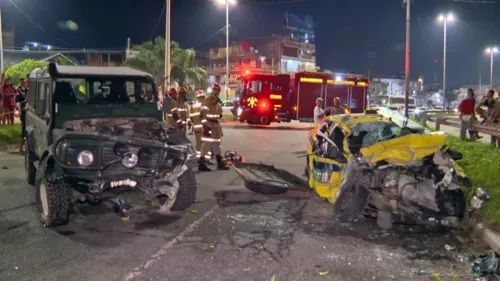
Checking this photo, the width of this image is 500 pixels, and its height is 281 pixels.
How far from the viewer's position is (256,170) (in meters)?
9.94

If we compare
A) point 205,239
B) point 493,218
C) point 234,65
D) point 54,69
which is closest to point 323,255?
point 205,239

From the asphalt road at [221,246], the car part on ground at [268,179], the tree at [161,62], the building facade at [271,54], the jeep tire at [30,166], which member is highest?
the building facade at [271,54]

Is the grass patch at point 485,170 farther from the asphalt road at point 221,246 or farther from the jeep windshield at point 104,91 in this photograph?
the jeep windshield at point 104,91

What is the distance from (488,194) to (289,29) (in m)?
65.9

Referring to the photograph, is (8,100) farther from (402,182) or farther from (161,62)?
(161,62)

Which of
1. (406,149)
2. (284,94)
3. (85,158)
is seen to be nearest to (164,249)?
(85,158)

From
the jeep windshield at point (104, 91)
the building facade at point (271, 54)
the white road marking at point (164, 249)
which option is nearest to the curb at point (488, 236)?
the white road marking at point (164, 249)

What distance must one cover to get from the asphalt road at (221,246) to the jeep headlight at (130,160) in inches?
31.8

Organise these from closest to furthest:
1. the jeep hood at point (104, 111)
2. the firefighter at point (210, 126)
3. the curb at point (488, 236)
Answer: the curb at point (488, 236) → the jeep hood at point (104, 111) → the firefighter at point (210, 126)

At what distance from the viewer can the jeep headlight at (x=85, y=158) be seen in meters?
5.98

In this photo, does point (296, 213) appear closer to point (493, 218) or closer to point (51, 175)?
point (493, 218)

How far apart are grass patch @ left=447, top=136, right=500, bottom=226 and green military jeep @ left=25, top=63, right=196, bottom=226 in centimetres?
403

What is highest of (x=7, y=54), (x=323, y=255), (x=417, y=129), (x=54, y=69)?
(x=7, y=54)

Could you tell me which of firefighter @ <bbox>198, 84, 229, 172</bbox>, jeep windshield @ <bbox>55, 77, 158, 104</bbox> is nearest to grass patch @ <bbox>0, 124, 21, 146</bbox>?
firefighter @ <bbox>198, 84, 229, 172</bbox>
